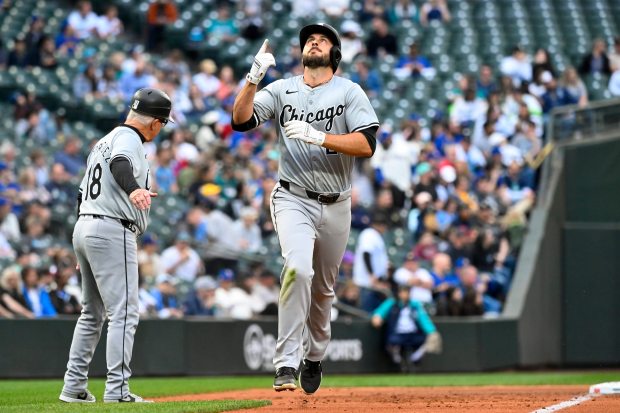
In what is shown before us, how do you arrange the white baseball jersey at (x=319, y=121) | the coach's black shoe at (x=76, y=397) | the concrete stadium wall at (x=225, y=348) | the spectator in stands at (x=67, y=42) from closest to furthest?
the coach's black shoe at (x=76, y=397) → the white baseball jersey at (x=319, y=121) → the concrete stadium wall at (x=225, y=348) → the spectator in stands at (x=67, y=42)

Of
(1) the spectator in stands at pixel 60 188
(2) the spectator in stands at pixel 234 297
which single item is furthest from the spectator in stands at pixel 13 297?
(2) the spectator in stands at pixel 234 297

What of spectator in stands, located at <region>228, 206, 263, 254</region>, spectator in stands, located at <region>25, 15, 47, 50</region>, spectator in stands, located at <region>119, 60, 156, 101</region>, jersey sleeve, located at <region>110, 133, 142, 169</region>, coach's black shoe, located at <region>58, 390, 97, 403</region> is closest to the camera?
jersey sleeve, located at <region>110, 133, 142, 169</region>

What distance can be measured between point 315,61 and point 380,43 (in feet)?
43.8

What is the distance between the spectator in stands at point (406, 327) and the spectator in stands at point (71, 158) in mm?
4184

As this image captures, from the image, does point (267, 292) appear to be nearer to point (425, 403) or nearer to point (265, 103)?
point (265, 103)

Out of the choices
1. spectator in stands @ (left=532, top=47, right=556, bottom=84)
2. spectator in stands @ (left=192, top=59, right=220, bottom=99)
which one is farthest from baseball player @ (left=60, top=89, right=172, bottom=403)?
spectator in stands @ (left=532, top=47, right=556, bottom=84)

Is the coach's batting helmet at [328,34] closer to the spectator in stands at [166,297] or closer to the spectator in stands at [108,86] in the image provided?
the spectator in stands at [166,297]

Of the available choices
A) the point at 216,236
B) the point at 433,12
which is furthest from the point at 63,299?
the point at 433,12

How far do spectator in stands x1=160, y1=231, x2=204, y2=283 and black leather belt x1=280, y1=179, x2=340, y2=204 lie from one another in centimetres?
676

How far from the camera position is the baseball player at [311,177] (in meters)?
7.11

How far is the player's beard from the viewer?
742cm

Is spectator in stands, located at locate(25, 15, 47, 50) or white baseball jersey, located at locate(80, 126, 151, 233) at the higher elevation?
spectator in stands, located at locate(25, 15, 47, 50)

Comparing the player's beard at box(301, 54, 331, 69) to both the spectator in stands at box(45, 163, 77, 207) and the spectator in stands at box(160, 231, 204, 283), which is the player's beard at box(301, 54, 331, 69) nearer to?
the spectator in stands at box(160, 231, 204, 283)

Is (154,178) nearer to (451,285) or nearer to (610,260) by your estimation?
(451,285)
